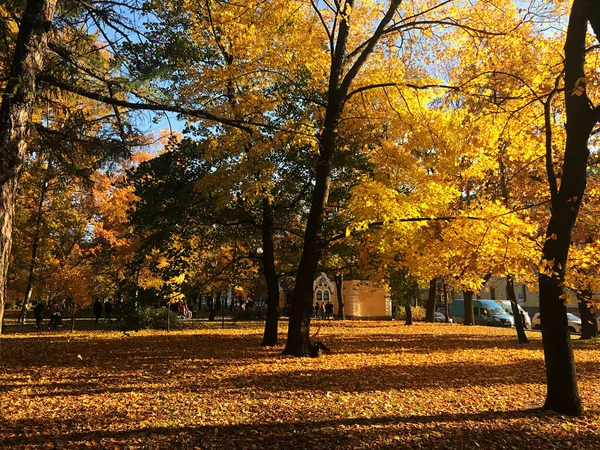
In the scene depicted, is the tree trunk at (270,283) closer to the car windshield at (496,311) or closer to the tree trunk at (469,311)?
the tree trunk at (469,311)

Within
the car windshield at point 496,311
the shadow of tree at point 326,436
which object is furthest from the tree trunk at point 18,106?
the car windshield at point 496,311

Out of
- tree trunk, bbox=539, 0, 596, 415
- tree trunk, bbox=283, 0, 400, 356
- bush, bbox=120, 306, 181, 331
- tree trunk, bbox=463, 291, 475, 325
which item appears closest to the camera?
tree trunk, bbox=539, 0, 596, 415

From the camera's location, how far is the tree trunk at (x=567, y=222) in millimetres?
5914

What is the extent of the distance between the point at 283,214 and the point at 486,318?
24055 mm

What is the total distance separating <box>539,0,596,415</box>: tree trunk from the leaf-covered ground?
1.36 ft

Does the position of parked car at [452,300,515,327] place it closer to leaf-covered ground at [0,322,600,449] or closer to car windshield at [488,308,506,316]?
car windshield at [488,308,506,316]

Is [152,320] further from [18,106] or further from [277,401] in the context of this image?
[18,106]

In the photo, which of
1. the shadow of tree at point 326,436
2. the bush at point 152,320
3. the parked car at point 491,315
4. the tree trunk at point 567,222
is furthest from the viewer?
the parked car at point 491,315

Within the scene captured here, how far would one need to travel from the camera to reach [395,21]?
426 inches

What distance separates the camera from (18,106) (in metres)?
5.09

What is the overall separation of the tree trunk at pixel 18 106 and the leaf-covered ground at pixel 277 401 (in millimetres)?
1779

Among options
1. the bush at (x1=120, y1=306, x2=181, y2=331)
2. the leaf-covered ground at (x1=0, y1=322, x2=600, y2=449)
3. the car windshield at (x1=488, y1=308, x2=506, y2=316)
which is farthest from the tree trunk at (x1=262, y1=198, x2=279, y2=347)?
the car windshield at (x1=488, y1=308, x2=506, y2=316)

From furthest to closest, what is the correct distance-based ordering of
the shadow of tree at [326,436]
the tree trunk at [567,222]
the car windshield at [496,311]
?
the car windshield at [496,311] → the tree trunk at [567,222] → the shadow of tree at [326,436]

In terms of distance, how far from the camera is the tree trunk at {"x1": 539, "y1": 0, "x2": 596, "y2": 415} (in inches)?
233
